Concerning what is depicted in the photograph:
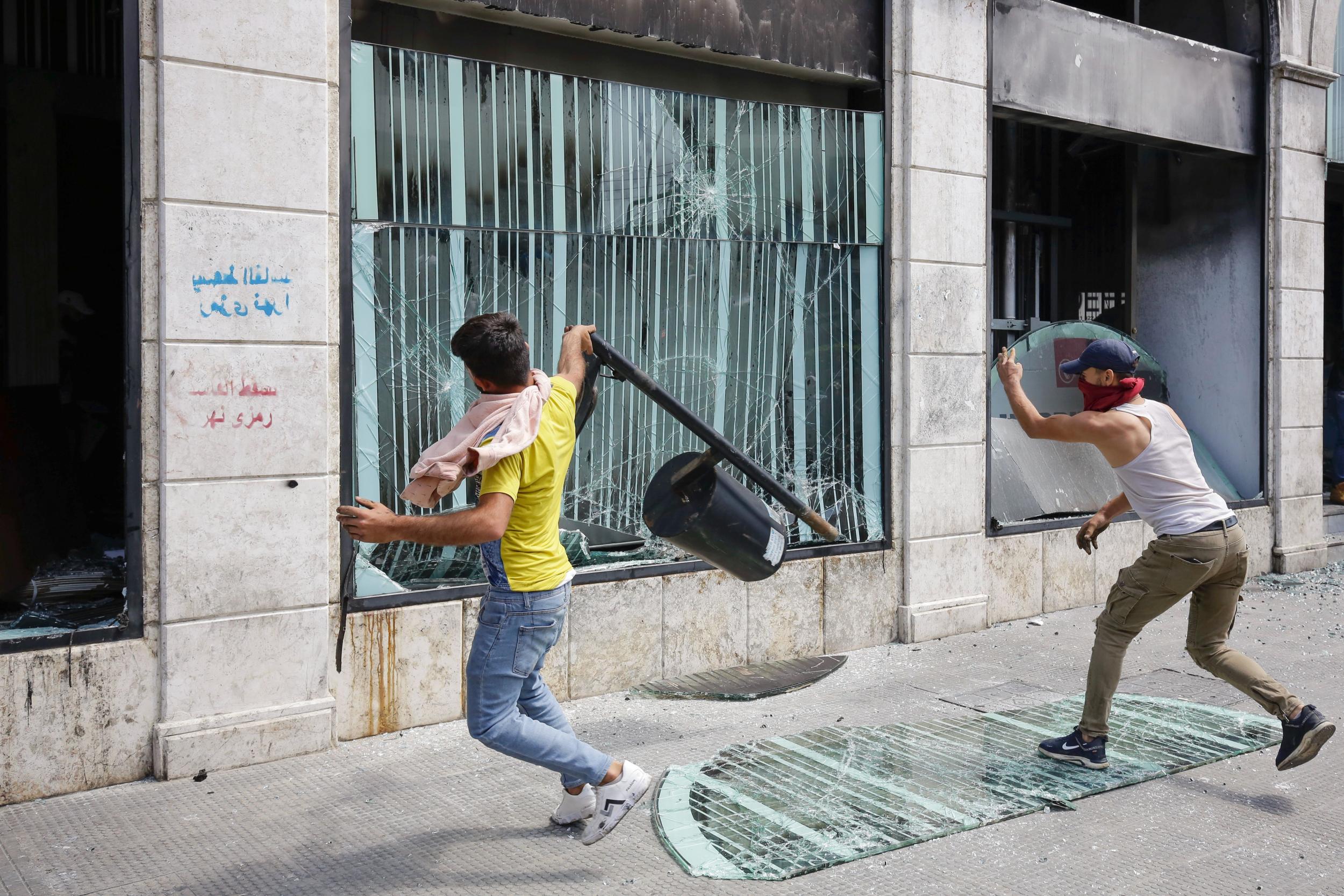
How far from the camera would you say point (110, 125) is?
7.13 metres

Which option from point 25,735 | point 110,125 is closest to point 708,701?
point 25,735

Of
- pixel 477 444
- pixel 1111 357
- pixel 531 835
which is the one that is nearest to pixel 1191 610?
pixel 1111 357

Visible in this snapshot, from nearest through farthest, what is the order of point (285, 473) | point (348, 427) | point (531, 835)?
point (531, 835) → point (285, 473) → point (348, 427)

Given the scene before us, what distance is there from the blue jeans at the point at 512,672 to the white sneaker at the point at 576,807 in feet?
0.96

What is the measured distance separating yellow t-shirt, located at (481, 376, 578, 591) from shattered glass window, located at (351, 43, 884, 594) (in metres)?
1.78

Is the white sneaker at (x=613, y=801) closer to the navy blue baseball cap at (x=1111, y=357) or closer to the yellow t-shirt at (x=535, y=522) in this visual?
the yellow t-shirt at (x=535, y=522)

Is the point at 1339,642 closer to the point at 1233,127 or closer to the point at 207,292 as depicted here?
the point at 1233,127

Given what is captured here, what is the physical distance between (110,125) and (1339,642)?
8.21 meters

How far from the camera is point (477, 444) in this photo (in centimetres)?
348

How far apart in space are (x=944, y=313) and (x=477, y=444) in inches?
170

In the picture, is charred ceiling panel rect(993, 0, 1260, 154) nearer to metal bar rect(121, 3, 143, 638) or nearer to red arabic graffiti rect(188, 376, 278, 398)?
red arabic graffiti rect(188, 376, 278, 398)

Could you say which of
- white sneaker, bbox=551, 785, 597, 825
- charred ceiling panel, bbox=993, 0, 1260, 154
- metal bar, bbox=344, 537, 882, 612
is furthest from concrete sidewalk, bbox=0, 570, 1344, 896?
charred ceiling panel, bbox=993, 0, 1260, 154

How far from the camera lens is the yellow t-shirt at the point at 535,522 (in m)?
3.58

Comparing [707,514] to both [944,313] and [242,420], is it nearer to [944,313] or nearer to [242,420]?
[242,420]
